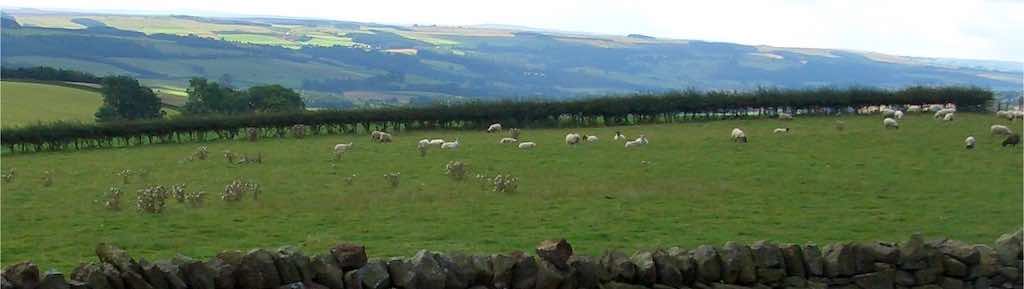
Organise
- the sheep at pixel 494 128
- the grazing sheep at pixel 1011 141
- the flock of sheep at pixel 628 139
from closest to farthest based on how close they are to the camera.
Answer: the grazing sheep at pixel 1011 141
the flock of sheep at pixel 628 139
the sheep at pixel 494 128

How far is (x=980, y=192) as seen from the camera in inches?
821

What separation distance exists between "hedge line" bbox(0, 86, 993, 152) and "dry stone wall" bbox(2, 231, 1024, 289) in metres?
31.8

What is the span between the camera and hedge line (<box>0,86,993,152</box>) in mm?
40344

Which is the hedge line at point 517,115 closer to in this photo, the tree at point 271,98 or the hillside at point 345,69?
the tree at point 271,98

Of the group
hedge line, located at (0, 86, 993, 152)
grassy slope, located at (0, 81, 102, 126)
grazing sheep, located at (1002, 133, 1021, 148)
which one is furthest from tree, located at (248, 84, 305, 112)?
grazing sheep, located at (1002, 133, 1021, 148)

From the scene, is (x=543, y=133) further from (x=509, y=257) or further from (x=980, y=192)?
(x=509, y=257)

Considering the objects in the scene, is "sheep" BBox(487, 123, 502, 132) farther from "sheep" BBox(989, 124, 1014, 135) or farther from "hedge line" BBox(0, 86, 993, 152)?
"sheep" BBox(989, 124, 1014, 135)

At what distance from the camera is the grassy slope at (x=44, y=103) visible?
53719mm

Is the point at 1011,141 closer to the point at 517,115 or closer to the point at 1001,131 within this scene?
the point at 1001,131

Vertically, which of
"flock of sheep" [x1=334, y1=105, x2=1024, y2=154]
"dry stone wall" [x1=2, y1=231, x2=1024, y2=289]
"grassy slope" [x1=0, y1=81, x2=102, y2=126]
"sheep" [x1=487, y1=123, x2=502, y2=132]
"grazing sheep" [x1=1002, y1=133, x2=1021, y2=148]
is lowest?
"grassy slope" [x1=0, y1=81, x2=102, y2=126]

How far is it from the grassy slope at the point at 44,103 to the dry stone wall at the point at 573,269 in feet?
142

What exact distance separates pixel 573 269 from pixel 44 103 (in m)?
55.7

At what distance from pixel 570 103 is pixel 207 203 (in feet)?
97.0

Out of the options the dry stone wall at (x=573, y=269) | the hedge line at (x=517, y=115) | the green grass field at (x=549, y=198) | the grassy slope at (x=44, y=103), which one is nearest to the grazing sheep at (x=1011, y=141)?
the green grass field at (x=549, y=198)
